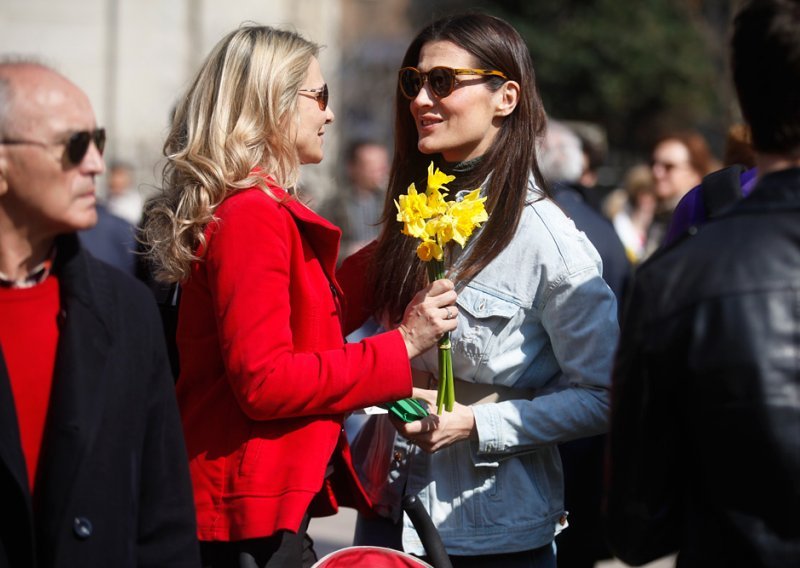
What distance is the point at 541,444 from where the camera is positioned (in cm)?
311

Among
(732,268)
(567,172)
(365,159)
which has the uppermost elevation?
(732,268)

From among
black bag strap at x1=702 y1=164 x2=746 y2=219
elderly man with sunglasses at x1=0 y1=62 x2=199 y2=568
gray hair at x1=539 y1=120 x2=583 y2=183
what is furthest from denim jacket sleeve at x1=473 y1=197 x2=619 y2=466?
gray hair at x1=539 y1=120 x2=583 y2=183

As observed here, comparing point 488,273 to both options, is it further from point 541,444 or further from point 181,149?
point 181,149

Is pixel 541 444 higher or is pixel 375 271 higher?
pixel 375 271

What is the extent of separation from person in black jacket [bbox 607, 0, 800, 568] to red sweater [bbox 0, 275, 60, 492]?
1.14 metres

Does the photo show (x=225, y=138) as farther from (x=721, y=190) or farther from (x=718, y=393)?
(x=718, y=393)

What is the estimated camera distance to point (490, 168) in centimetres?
327

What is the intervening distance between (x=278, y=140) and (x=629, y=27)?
25347 mm

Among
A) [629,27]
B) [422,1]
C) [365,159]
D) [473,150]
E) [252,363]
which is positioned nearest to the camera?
[252,363]

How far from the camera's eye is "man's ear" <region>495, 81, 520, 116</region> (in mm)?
3291

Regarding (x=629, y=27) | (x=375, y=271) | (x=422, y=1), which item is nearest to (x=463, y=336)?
(x=375, y=271)

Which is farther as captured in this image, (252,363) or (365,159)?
(365,159)

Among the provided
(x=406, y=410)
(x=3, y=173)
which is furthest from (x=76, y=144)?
(x=406, y=410)

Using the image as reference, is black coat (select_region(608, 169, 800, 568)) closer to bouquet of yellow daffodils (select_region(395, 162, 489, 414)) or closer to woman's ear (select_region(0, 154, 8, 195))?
bouquet of yellow daffodils (select_region(395, 162, 489, 414))
